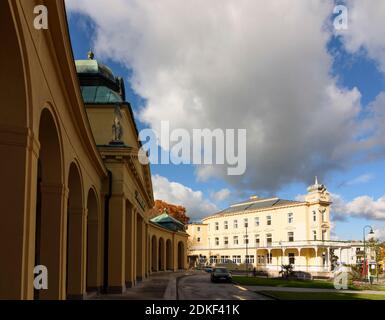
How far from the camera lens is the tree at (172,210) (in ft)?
247

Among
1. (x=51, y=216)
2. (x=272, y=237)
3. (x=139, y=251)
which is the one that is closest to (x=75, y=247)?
(x=51, y=216)

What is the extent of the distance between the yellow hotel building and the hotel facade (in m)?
42.5

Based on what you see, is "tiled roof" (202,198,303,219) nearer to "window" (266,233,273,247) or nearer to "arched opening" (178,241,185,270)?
"window" (266,233,273,247)

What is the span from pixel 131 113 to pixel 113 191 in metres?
6.92

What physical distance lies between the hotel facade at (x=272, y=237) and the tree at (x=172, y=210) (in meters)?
10.8

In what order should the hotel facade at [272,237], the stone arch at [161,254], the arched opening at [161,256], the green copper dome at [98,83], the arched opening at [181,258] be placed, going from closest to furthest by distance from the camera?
the green copper dome at [98,83]
the stone arch at [161,254]
the arched opening at [161,256]
the arched opening at [181,258]
the hotel facade at [272,237]

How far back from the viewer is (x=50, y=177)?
475 inches

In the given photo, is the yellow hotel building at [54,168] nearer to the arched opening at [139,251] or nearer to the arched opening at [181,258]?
the arched opening at [139,251]

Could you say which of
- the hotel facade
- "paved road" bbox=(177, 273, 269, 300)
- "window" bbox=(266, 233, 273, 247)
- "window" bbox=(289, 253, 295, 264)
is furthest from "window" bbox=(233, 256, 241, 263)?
"paved road" bbox=(177, 273, 269, 300)

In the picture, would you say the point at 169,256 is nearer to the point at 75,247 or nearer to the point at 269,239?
the point at 269,239

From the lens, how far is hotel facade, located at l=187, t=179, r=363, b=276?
69.3m

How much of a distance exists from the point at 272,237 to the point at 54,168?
68.6 metres

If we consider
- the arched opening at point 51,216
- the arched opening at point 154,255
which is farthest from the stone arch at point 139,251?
the arched opening at point 51,216
